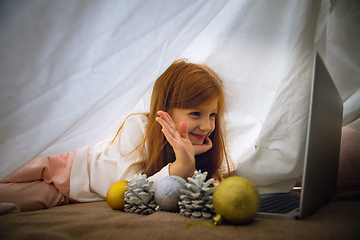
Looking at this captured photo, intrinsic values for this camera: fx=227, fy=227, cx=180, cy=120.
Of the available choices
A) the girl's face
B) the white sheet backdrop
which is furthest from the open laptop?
the girl's face

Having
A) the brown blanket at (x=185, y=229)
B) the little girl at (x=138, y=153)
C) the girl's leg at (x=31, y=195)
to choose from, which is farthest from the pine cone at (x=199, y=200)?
the girl's leg at (x=31, y=195)

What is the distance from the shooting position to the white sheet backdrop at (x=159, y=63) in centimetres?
53

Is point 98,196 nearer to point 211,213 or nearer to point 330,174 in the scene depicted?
point 211,213

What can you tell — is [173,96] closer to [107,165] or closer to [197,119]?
[197,119]

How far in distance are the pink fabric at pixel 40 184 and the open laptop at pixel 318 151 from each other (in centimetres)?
89

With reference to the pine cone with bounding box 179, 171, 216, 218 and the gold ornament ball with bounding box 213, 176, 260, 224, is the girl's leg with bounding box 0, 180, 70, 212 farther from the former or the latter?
the gold ornament ball with bounding box 213, 176, 260, 224

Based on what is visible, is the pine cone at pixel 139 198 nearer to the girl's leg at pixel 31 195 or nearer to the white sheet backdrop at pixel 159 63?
the white sheet backdrop at pixel 159 63

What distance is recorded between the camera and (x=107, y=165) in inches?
46.0

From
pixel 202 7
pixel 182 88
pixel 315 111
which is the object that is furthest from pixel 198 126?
pixel 315 111

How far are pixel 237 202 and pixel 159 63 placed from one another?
556mm

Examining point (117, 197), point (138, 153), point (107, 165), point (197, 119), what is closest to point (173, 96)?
point (197, 119)

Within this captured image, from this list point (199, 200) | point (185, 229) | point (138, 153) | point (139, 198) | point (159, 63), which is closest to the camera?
point (185, 229)

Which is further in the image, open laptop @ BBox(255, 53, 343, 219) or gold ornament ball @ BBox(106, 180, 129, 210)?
gold ornament ball @ BBox(106, 180, 129, 210)

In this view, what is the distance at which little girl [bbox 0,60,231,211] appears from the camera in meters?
0.98
